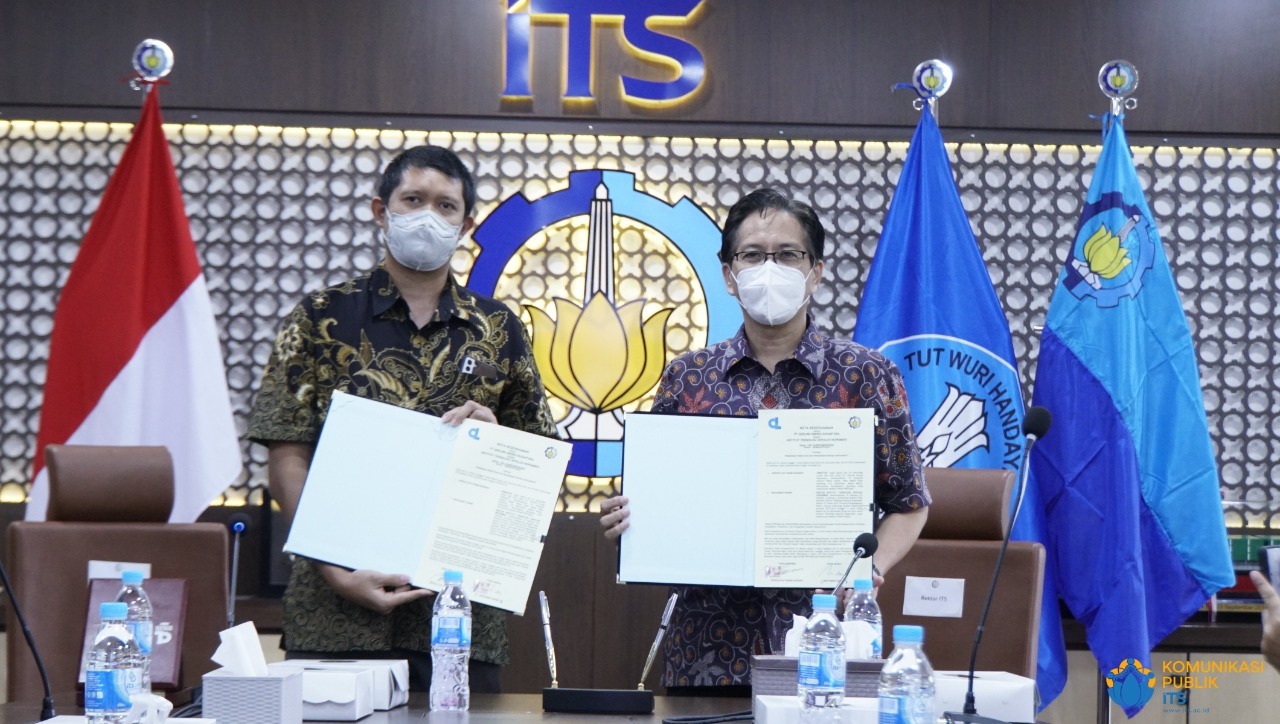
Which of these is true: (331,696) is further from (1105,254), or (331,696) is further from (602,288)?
(1105,254)

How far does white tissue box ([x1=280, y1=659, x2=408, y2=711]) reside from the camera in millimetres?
2104

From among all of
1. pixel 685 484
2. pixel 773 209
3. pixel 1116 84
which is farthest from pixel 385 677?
pixel 1116 84

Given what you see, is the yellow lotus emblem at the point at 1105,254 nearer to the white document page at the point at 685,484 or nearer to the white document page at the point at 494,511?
the white document page at the point at 685,484

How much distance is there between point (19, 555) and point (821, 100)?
276 centimetres

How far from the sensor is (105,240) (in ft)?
12.7

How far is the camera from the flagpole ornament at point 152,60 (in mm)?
3887

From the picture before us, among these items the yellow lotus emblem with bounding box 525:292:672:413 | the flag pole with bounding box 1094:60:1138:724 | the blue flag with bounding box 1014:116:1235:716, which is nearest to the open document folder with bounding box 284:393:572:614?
the yellow lotus emblem with bounding box 525:292:672:413

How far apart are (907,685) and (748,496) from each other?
0.69 meters

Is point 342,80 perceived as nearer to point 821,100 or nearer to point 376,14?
point 376,14

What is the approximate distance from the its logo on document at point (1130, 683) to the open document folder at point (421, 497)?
2.15 meters

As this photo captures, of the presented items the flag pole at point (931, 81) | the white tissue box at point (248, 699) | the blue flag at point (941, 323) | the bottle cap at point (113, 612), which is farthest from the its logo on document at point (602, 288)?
the bottle cap at point (113, 612)

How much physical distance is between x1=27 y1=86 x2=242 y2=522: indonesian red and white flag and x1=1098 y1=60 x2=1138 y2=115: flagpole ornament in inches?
114

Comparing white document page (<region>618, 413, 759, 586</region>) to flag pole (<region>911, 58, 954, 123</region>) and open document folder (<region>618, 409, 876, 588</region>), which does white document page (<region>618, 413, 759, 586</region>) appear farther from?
flag pole (<region>911, 58, 954, 123</region>)

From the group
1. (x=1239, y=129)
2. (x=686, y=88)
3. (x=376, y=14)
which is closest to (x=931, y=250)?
(x=686, y=88)
